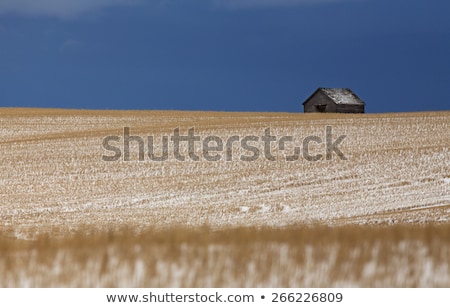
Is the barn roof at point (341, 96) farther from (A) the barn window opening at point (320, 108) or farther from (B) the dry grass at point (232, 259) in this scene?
(B) the dry grass at point (232, 259)

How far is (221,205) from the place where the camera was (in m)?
14.8

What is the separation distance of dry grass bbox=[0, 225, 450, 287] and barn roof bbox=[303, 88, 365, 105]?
45491mm

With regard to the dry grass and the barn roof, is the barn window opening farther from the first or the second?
the dry grass

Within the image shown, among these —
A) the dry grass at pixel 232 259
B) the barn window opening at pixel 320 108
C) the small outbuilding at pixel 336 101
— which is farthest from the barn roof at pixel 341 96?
the dry grass at pixel 232 259

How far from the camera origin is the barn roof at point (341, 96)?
49.1 meters

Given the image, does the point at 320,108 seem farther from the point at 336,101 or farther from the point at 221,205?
the point at 221,205

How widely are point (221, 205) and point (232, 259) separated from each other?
1115 centimetres

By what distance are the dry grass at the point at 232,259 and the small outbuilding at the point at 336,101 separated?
45288mm

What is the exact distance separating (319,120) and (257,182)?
1368cm

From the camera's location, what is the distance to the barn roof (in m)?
49.1

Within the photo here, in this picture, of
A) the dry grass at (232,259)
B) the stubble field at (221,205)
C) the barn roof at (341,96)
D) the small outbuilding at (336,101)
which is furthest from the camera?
the barn roof at (341,96)

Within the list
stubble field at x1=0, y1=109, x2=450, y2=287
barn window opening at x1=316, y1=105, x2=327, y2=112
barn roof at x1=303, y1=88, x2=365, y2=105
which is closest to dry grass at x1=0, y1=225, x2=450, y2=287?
stubble field at x1=0, y1=109, x2=450, y2=287

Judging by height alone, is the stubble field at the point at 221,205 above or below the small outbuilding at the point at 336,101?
below

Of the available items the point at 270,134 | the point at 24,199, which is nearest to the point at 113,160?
the point at 24,199
